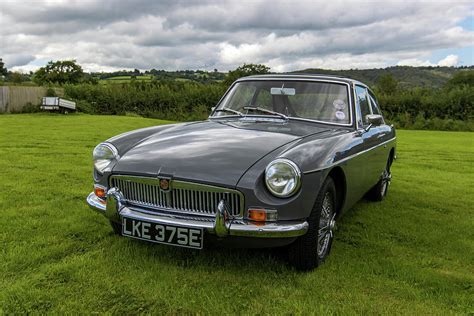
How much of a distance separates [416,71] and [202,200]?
86.2m

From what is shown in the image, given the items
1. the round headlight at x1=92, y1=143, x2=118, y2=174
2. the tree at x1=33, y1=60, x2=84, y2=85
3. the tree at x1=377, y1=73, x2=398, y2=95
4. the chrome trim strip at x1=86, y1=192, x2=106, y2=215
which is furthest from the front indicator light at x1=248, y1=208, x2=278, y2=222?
the tree at x1=33, y1=60, x2=84, y2=85

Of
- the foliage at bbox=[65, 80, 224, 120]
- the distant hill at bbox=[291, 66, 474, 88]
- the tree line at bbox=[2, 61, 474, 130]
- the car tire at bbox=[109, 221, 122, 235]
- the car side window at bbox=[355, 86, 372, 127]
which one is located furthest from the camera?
the distant hill at bbox=[291, 66, 474, 88]

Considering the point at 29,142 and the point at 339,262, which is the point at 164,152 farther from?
the point at 29,142

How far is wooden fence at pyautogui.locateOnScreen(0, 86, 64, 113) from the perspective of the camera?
2559 cm

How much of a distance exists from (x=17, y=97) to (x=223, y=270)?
2697 cm

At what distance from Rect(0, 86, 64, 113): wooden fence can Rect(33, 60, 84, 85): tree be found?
121 feet

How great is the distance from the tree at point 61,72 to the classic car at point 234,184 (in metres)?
63.5

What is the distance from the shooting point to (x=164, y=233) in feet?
9.73

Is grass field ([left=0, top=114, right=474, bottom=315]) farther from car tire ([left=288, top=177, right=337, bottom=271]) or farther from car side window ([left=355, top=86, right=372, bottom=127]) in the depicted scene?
car side window ([left=355, top=86, right=372, bottom=127])

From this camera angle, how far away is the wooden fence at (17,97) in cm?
2559

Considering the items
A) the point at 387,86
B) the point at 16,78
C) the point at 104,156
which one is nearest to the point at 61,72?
the point at 16,78

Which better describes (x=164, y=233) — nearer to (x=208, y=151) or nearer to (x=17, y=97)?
(x=208, y=151)

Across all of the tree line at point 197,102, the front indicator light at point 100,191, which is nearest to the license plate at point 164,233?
the front indicator light at point 100,191

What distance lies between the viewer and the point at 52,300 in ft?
8.89
